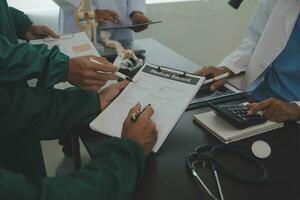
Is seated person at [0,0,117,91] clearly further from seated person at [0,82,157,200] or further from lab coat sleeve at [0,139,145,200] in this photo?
lab coat sleeve at [0,139,145,200]

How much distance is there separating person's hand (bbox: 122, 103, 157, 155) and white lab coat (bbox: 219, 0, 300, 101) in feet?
2.32

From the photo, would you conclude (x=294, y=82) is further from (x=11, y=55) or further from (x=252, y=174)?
(x=11, y=55)

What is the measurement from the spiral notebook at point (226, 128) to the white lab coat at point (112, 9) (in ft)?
3.33

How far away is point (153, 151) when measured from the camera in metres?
0.83

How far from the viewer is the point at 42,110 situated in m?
0.90

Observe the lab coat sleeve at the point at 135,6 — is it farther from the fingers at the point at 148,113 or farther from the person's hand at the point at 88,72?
the fingers at the point at 148,113

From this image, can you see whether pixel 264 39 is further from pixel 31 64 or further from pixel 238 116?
pixel 31 64

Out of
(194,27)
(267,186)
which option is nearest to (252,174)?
(267,186)

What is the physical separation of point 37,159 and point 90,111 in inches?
12.2

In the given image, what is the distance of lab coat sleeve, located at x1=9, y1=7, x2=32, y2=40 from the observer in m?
1.40

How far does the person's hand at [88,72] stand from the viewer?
98 centimetres

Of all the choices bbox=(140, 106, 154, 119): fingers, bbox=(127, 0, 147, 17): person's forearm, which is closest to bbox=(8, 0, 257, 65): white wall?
bbox=(127, 0, 147, 17): person's forearm

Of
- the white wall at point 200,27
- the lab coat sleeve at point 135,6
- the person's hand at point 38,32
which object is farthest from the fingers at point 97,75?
the white wall at point 200,27

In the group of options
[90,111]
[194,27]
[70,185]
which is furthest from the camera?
[194,27]
